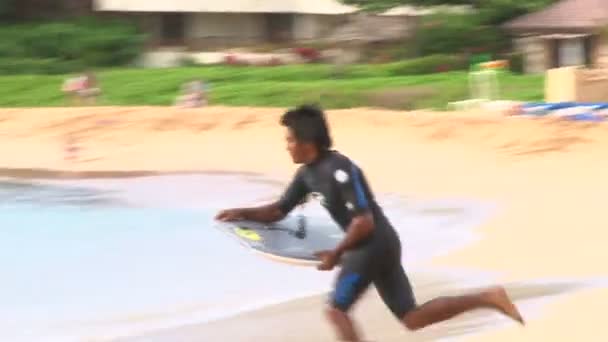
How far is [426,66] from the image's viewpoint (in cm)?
2808

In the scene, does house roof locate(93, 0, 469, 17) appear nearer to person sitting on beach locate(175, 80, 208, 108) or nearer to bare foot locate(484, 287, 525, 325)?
person sitting on beach locate(175, 80, 208, 108)

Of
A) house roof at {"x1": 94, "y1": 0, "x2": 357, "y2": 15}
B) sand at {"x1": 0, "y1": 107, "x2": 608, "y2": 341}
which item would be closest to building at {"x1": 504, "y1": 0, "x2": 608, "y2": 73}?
house roof at {"x1": 94, "y1": 0, "x2": 357, "y2": 15}

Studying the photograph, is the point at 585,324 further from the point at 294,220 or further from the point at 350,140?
the point at 350,140

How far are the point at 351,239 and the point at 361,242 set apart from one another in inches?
3.5

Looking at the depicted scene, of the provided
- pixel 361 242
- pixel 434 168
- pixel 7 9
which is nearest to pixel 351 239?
pixel 361 242

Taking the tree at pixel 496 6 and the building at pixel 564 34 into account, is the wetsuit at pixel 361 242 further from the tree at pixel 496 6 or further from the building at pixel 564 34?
the tree at pixel 496 6

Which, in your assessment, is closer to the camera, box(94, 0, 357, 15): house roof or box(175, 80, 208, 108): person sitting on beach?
box(175, 80, 208, 108): person sitting on beach

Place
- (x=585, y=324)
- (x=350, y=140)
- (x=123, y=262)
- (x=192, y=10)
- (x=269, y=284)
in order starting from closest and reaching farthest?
(x=585, y=324)
(x=269, y=284)
(x=123, y=262)
(x=350, y=140)
(x=192, y=10)

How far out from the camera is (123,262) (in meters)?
→ 10.4

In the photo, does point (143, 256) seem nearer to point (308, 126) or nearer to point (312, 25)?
point (308, 126)

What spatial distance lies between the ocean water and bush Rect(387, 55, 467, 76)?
12436mm

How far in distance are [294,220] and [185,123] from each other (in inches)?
537

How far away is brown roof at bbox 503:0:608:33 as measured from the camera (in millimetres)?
26469

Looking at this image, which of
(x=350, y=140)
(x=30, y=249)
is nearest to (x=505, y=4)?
(x=350, y=140)
